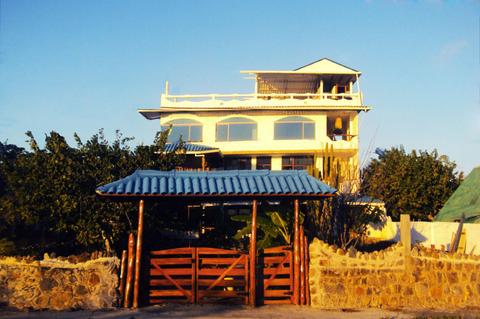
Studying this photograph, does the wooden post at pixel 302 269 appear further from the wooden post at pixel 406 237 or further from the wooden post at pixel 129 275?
the wooden post at pixel 129 275

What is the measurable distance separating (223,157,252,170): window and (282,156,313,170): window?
2348mm

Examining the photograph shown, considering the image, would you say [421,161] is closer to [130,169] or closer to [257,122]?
[257,122]

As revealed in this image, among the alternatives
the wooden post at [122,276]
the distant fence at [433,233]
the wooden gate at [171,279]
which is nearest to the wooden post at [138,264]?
the wooden post at [122,276]

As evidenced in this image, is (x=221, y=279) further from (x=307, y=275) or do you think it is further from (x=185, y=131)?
(x=185, y=131)

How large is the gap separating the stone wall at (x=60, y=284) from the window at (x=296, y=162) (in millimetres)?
23191

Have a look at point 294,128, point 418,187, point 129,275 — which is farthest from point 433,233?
point 129,275

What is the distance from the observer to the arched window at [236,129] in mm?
33250

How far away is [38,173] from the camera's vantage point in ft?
51.8

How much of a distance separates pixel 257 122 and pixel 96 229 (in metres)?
19.3

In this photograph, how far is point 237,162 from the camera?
3369 centimetres

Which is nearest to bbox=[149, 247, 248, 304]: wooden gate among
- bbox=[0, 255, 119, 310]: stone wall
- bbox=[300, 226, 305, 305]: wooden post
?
bbox=[0, 255, 119, 310]: stone wall

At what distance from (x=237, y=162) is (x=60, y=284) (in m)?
23.0

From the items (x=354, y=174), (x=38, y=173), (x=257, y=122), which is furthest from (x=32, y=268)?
(x=257, y=122)

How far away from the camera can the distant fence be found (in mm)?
18906
